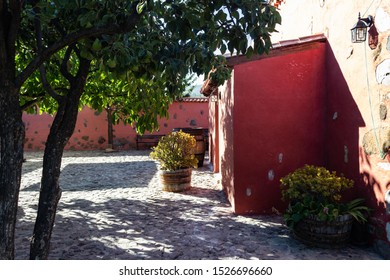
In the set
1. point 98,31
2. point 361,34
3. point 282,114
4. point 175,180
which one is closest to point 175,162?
point 175,180

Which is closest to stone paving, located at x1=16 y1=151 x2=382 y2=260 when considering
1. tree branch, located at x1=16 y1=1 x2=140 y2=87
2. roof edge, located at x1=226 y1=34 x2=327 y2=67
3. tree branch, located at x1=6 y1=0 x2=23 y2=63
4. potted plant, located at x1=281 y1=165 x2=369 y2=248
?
potted plant, located at x1=281 y1=165 x2=369 y2=248

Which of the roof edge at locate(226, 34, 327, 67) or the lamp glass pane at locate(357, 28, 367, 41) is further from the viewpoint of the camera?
the roof edge at locate(226, 34, 327, 67)

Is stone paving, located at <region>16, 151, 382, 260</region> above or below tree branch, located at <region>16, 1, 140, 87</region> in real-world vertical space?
below

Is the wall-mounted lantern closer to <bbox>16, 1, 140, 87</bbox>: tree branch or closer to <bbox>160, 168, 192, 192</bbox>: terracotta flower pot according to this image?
<bbox>16, 1, 140, 87</bbox>: tree branch

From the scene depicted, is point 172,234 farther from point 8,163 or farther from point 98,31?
point 98,31

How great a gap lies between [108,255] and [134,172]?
5364 mm

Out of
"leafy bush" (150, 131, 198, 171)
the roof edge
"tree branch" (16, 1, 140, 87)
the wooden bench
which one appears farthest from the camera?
the wooden bench

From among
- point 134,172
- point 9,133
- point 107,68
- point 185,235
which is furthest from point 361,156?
point 134,172

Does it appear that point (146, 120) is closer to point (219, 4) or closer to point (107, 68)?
point (107, 68)

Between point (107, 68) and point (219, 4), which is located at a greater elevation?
point (219, 4)

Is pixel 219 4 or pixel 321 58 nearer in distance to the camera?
pixel 219 4

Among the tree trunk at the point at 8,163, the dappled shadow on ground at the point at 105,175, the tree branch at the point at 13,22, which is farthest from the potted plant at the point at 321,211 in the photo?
the dappled shadow on ground at the point at 105,175

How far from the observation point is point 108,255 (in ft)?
10.4

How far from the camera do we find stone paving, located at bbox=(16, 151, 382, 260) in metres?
3.19
